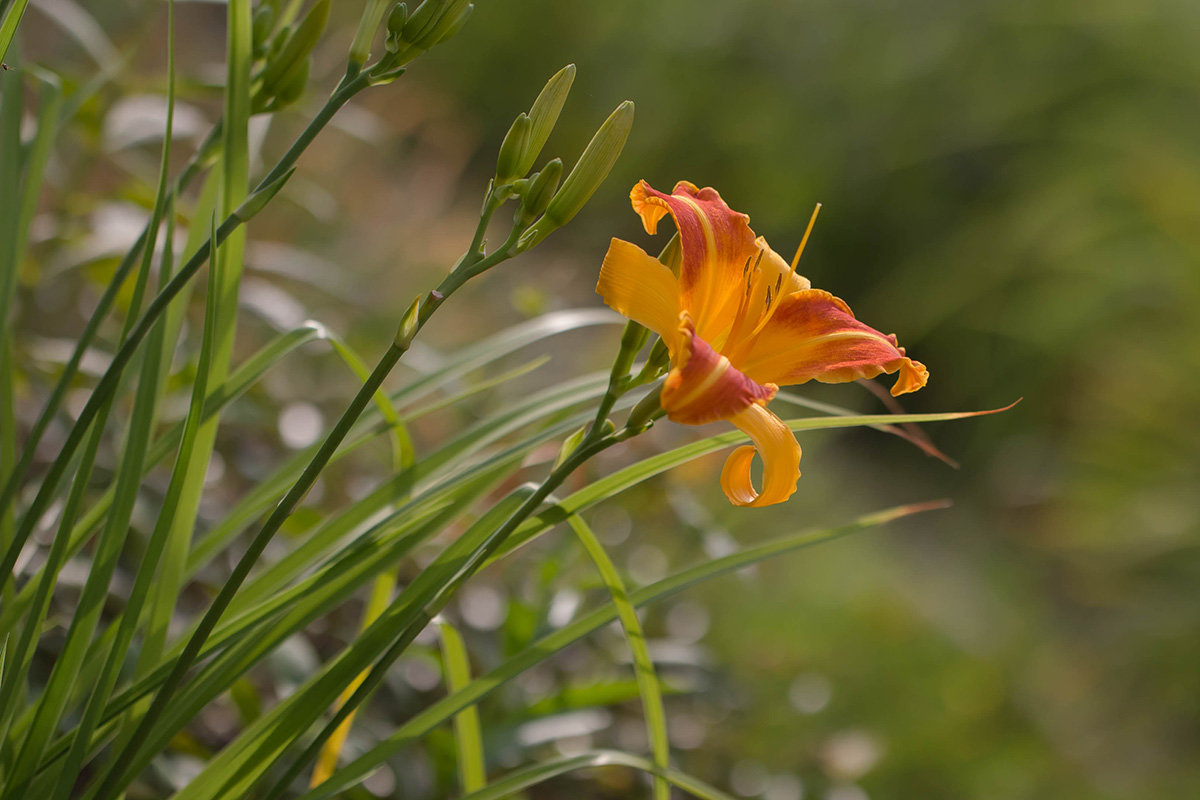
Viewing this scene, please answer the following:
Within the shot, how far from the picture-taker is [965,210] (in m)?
3.01

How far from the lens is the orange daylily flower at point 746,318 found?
370mm

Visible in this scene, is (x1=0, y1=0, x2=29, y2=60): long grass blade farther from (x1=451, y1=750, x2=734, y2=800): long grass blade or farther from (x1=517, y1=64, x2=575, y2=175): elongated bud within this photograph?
(x1=451, y1=750, x2=734, y2=800): long grass blade

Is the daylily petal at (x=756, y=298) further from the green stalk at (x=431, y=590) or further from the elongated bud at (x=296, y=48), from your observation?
the elongated bud at (x=296, y=48)

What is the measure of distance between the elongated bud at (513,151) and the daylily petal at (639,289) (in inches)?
2.6

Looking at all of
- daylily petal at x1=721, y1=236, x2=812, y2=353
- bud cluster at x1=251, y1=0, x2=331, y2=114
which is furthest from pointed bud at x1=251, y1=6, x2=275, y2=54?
daylily petal at x1=721, y1=236, x2=812, y2=353

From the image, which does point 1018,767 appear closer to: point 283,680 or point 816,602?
point 816,602

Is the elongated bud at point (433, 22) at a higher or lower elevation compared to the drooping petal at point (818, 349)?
higher

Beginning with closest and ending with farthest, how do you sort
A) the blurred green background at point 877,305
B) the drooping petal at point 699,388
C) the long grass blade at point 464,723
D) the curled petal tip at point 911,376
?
the drooping petal at point 699,388, the curled petal tip at point 911,376, the long grass blade at point 464,723, the blurred green background at point 877,305

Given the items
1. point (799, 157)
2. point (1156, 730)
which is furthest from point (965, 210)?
point (1156, 730)

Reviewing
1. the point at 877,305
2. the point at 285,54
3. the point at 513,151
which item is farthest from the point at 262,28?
the point at 877,305

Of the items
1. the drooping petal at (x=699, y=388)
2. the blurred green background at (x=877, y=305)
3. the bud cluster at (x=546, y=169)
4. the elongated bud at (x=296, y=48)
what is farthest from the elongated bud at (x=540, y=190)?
the blurred green background at (x=877, y=305)

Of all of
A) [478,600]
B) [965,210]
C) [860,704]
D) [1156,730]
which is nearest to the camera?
[478,600]

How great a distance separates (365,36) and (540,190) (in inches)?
5.1

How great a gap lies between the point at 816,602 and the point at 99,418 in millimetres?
1363
